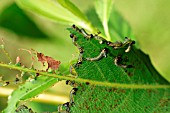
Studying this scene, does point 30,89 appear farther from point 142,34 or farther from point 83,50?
point 142,34

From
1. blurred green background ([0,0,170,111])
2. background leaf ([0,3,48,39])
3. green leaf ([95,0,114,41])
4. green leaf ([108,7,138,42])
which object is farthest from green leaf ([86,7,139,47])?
blurred green background ([0,0,170,111])

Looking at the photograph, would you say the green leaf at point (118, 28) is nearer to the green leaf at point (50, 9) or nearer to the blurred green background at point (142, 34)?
the green leaf at point (50, 9)

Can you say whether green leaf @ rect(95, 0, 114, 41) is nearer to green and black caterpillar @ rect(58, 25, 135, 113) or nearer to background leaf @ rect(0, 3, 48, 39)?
green and black caterpillar @ rect(58, 25, 135, 113)

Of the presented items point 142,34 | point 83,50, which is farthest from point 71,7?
point 142,34

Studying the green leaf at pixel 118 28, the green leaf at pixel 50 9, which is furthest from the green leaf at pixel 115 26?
the green leaf at pixel 50 9

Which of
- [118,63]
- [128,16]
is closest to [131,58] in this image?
[118,63]
